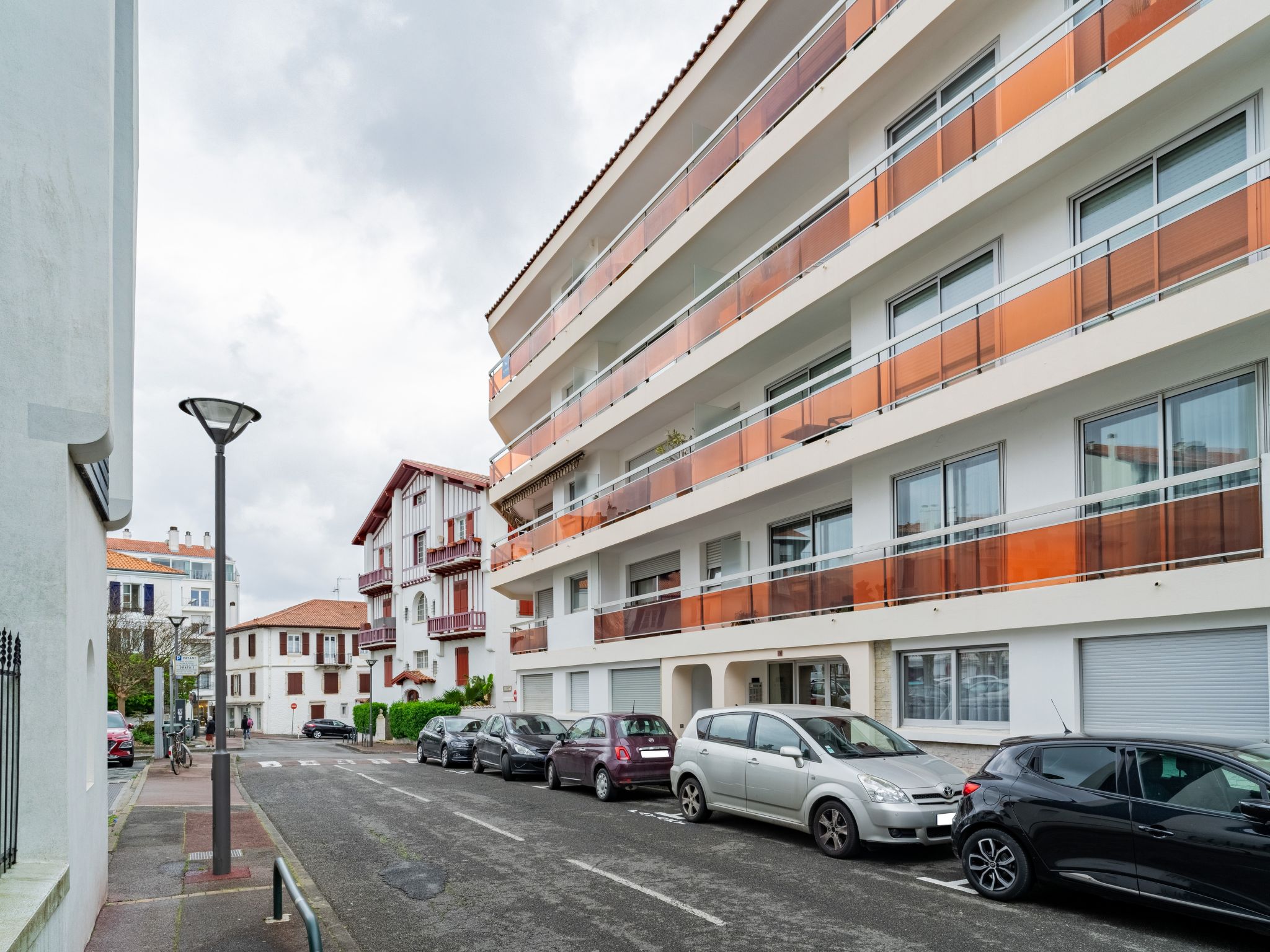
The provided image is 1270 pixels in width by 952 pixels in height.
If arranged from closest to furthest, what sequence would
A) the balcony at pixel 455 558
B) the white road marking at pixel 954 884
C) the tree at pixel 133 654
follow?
the white road marking at pixel 954 884, the balcony at pixel 455 558, the tree at pixel 133 654

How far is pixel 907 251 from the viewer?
15734 mm

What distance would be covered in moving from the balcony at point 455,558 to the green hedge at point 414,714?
6293 mm

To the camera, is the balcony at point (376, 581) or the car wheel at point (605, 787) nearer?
the car wheel at point (605, 787)

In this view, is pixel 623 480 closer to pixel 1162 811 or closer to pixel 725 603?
pixel 725 603

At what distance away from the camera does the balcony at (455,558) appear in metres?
45.5

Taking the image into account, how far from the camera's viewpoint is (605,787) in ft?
57.3

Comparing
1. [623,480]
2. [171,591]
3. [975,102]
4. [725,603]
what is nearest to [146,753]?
[623,480]

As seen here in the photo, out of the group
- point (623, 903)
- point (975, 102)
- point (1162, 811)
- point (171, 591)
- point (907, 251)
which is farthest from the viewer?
point (171, 591)

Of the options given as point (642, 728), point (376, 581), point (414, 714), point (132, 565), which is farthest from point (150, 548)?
point (642, 728)

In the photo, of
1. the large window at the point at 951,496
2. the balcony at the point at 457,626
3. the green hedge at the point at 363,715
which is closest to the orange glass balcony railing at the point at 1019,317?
the large window at the point at 951,496

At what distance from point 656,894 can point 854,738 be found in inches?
146

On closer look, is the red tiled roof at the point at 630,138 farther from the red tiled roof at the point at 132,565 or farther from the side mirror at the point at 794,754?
the red tiled roof at the point at 132,565

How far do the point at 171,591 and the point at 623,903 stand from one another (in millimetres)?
77046

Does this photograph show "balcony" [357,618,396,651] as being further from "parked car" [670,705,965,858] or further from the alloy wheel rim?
the alloy wheel rim
